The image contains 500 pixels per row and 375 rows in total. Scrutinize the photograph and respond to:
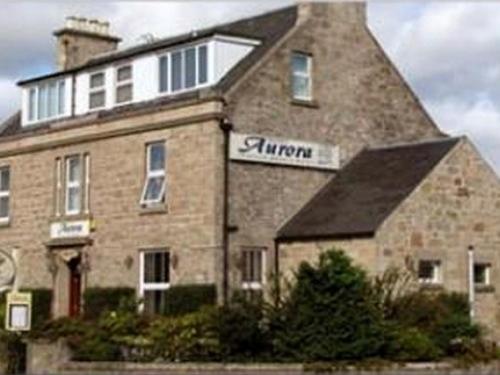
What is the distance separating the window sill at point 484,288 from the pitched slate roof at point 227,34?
351 inches

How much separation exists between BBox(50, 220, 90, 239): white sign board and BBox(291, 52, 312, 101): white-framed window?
7715mm

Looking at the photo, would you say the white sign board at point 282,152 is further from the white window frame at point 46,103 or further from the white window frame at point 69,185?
the white window frame at point 46,103

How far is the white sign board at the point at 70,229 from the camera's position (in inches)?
1592

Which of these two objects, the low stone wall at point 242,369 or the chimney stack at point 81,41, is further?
the chimney stack at point 81,41

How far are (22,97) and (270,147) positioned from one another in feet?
37.7

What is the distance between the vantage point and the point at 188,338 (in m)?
30.6

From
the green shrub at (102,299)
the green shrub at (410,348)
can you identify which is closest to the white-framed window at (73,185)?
the green shrub at (102,299)

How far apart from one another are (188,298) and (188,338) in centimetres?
520

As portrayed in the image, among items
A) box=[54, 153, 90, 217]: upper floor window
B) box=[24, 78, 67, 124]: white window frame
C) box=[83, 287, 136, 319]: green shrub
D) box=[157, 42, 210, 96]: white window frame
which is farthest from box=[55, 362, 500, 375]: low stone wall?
box=[24, 78, 67, 124]: white window frame

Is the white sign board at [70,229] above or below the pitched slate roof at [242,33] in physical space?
below

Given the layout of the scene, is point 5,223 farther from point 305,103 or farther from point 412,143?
point 412,143

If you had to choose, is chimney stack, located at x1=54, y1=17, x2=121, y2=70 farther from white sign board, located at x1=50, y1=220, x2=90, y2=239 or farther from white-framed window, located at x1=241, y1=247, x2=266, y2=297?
white-framed window, located at x1=241, y1=247, x2=266, y2=297

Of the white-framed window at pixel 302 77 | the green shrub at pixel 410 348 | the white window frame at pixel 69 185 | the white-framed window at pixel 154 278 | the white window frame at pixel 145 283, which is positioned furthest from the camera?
the white window frame at pixel 69 185

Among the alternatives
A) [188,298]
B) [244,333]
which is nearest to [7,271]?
[244,333]
